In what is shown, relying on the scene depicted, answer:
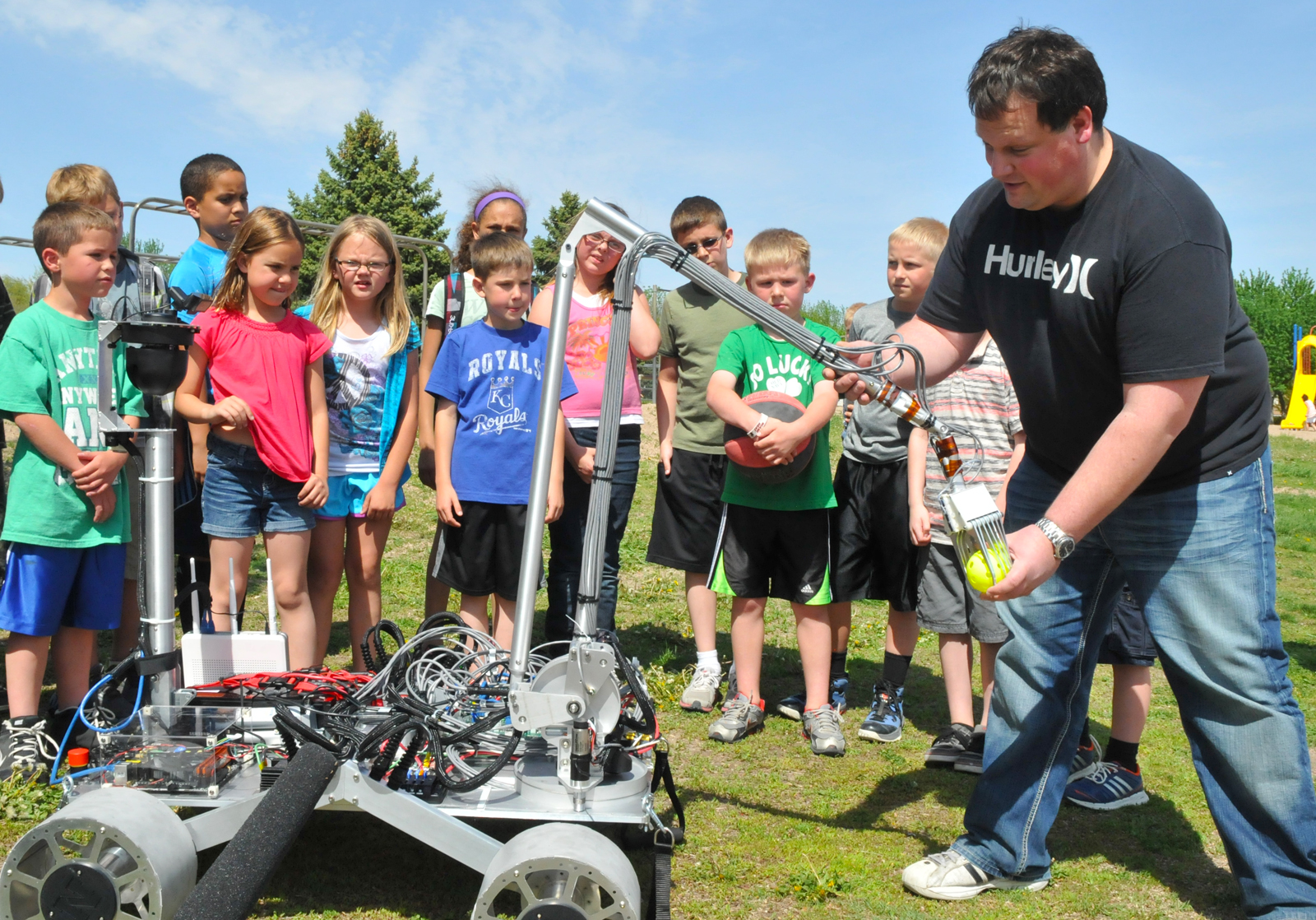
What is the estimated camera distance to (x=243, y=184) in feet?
16.4

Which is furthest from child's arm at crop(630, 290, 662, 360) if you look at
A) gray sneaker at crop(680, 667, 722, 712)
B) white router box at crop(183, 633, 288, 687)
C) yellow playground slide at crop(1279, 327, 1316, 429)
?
yellow playground slide at crop(1279, 327, 1316, 429)

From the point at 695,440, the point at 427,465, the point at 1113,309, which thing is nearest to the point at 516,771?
the point at 1113,309

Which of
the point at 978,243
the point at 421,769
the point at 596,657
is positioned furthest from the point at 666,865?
the point at 978,243

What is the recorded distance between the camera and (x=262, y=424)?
393 cm

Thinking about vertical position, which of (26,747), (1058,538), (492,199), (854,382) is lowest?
(26,747)

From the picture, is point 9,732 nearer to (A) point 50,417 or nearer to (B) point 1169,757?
(A) point 50,417

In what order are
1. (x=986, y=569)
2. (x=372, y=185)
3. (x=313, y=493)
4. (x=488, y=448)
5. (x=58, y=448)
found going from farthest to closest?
(x=372, y=185) → (x=488, y=448) → (x=313, y=493) → (x=58, y=448) → (x=986, y=569)

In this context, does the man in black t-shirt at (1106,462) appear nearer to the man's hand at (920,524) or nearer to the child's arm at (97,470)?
the man's hand at (920,524)

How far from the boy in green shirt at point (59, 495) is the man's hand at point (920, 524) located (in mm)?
3120

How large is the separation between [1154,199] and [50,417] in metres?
3.67

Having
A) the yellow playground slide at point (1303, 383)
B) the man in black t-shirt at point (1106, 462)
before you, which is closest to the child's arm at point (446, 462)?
the man in black t-shirt at point (1106, 462)

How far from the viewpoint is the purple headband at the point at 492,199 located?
5.16m

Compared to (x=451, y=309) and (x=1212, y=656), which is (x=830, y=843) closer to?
(x=1212, y=656)

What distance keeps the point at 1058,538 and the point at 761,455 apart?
73.3 inches
